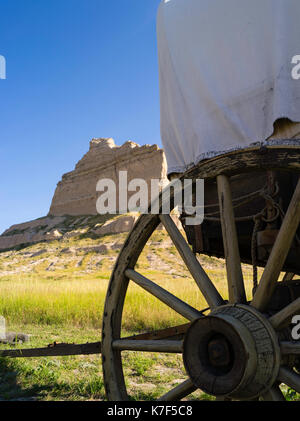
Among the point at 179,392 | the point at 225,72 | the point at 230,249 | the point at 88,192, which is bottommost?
Result: the point at 179,392

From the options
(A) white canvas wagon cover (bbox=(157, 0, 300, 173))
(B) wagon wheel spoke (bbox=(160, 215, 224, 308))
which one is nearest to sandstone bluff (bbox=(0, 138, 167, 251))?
(A) white canvas wagon cover (bbox=(157, 0, 300, 173))

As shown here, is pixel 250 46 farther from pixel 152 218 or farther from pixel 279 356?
pixel 279 356

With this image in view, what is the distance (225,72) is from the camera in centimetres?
220

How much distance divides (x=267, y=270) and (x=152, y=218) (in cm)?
73

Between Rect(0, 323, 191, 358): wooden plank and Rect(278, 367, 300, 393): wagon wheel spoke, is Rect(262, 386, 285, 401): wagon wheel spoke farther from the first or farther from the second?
Rect(0, 323, 191, 358): wooden plank

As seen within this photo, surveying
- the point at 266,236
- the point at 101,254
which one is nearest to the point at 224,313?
the point at 266,236

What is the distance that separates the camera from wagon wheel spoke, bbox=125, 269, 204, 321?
198cm

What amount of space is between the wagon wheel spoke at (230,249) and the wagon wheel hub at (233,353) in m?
0.11

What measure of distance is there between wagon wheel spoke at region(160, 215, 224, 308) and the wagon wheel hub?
190 millimetres

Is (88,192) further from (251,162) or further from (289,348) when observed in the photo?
(289,348)

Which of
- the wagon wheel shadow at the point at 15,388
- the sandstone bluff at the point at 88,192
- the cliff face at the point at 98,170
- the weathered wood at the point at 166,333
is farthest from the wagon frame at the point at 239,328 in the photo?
the cliff face at the point at 98,170

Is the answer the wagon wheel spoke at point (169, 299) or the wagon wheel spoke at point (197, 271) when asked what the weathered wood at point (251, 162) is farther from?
the wagon wheel spoke at point (169, 299)

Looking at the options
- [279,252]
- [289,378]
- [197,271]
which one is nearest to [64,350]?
[197,271]

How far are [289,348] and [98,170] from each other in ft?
202
